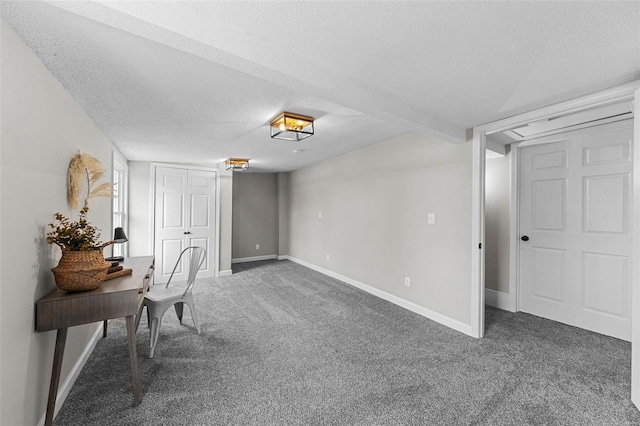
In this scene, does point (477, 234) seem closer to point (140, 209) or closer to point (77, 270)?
point (77, 270)

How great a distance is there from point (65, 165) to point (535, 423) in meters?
3.41

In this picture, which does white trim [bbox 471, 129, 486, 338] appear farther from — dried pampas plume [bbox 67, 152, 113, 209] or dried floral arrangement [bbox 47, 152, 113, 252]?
dried pampas plume [bbox 67, 152, 113, 209]

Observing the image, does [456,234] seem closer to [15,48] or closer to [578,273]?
[578,273]

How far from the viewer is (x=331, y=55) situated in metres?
1.61

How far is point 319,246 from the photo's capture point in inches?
220

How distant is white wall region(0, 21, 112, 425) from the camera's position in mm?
1284

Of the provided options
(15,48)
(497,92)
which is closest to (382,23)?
(497,92)

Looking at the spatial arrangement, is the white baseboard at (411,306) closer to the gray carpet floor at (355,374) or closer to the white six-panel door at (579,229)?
the gray carpet floor at (355,374)

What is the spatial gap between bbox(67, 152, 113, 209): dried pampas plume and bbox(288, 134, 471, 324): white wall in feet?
10.2

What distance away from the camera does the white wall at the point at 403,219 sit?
3.00 m

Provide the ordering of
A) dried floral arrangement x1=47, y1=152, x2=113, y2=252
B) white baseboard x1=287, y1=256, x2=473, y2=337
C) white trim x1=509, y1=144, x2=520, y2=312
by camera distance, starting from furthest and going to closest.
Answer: white trim x1=509, y1=144, x2=520, y2=312, white baseboard x1=287, y1=256, x2=473, y2=337, dried floral arrangement x1=47, y1=152, x2=113, y2=252

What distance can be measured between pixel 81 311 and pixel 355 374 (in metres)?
1.83

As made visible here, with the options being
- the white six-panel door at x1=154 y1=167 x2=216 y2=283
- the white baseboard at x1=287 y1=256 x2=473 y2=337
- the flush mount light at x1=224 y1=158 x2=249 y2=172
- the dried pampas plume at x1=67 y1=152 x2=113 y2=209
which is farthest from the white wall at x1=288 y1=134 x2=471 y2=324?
the dried pampas plume at x1=67 y1=152 x2=113 y2=209

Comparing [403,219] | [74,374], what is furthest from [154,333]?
[403,219]
